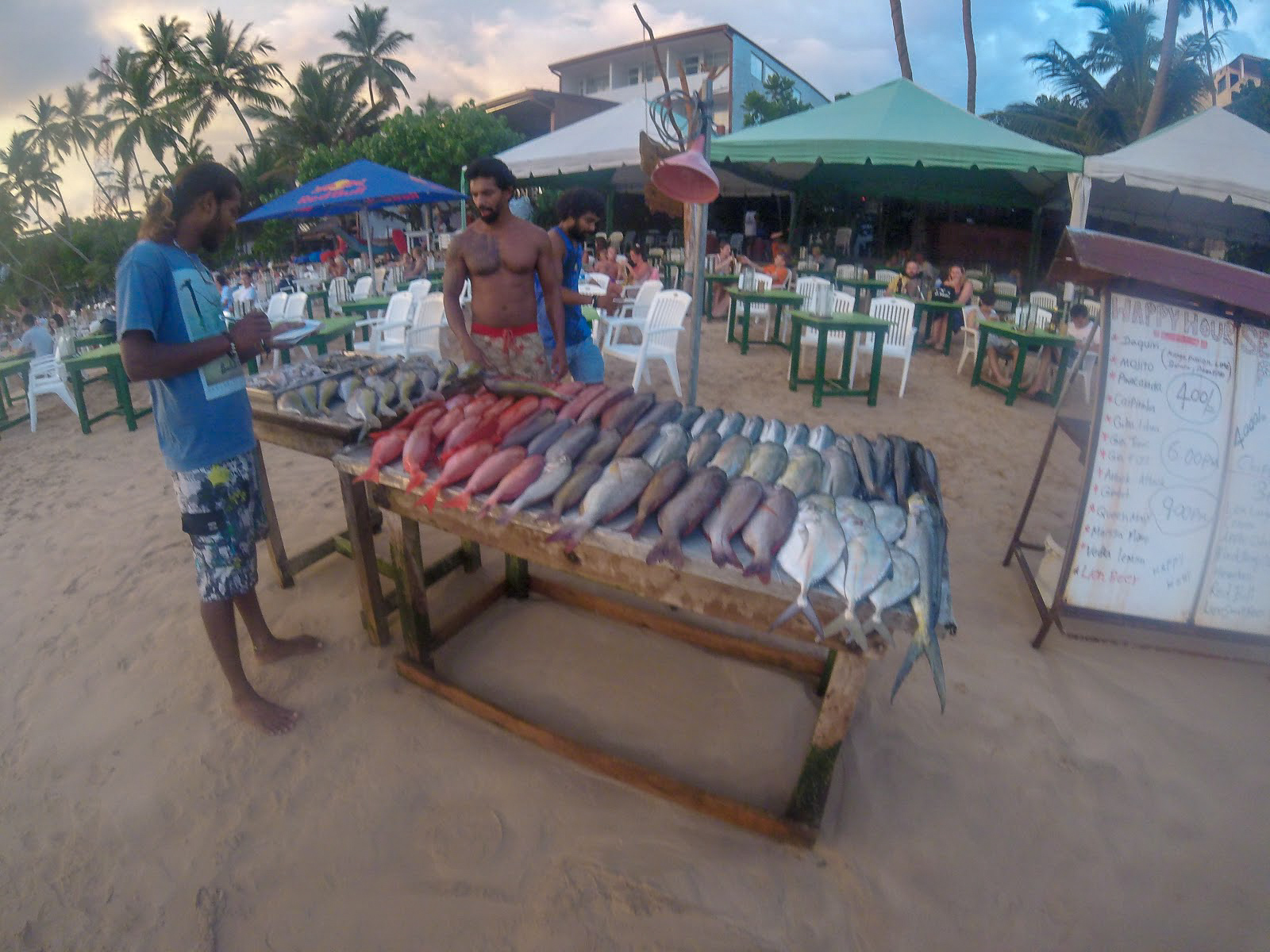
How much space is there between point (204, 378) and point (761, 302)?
784cm

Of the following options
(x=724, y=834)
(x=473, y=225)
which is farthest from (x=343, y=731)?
(x=473, y=225)

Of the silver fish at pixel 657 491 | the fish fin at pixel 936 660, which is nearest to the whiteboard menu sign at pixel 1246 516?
the fish fin at pixel 936 660

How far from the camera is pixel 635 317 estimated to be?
7996 millimetres

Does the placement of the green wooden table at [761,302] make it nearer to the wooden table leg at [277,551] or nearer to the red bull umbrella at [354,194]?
the red bull umbrella at [354,194]

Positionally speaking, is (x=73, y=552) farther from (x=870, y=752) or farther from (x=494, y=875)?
(x=870, y=752)

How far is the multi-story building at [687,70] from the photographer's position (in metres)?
24.1

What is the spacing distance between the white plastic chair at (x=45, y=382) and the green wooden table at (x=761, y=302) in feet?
25.9

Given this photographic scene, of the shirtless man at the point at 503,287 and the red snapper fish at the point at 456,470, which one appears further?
the shirtless man at the point at 503,287

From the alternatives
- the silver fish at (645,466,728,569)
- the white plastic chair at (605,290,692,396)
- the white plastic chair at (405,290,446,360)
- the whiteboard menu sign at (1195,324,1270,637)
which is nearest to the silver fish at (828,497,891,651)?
the silver fish at (645,466,728,569)

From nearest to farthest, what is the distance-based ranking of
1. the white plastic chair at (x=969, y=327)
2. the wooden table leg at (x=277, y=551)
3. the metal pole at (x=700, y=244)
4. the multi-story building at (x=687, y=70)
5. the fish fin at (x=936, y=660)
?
the fish fin at (x=936, y=660) < the wooden table leg at (x=277, y=551) < the metal pole at (x=700, y=244) < the white plastic chair at (x=969, y=327) < the multi-story building at (x=687, y=70)

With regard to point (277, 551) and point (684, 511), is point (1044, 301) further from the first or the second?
point (277, 551)

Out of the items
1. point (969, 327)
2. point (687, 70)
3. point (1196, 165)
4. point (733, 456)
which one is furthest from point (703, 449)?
point (687, 70)

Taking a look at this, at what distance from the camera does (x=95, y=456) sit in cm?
591

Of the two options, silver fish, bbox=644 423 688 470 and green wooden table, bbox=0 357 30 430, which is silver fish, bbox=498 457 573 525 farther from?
green wooden table, bbox=0 357 30 430
